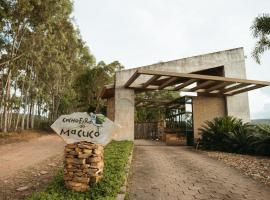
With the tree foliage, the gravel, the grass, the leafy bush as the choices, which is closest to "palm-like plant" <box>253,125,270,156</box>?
the leafy bush

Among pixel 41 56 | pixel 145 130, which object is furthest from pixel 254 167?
pixel 145 130

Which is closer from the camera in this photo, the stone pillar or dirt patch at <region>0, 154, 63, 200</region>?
dirt patch at <region>0, 154, 63, 200</region>

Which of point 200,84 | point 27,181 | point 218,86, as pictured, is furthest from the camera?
point 200,84

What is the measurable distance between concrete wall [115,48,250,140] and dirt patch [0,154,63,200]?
5729 mm

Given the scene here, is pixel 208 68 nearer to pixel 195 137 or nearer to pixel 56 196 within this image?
pixel 195 137

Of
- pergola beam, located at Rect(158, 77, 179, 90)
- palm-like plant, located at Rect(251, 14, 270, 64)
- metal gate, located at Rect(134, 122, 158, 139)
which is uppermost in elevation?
palm-like plant, located at Rect(251, 14, 270, 64)

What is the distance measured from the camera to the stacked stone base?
430 cm

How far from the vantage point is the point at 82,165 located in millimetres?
4367

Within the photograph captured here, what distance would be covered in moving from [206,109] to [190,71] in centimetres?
259

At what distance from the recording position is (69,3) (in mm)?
16016

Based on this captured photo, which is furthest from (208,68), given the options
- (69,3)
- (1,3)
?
A: (1,3)

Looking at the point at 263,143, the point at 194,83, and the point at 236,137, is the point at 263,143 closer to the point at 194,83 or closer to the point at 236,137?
the point at 236,137

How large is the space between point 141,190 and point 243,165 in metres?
4.35

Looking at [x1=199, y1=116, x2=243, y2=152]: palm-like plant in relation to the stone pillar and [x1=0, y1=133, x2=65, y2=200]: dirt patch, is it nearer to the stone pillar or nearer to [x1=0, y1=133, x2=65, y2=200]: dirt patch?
the stone pillar
